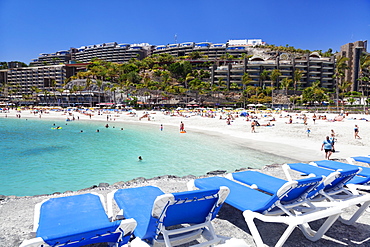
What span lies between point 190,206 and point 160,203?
1.20 ft

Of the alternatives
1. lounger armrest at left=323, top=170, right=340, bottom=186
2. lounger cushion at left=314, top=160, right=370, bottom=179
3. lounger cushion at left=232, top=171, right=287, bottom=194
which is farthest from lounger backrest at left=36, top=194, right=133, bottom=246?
lounger cushion at left=314, top=160, right=370, bottom=179

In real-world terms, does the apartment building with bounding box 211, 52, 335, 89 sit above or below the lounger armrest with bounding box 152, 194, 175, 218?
above

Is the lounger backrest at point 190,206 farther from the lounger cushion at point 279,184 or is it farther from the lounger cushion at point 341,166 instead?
the lounger cushion at point 341,166

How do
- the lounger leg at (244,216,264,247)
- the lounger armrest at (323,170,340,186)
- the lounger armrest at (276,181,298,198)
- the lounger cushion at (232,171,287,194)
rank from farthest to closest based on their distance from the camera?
the lounger cushion at (232,171,287,194)
the lounger armrest at (323,170,340,186)
the lounger armrest at (276,181,298,198)
the lounger leg at (244,216,264,247)

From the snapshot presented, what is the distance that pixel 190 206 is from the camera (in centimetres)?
258

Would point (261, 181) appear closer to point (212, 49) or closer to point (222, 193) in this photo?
point (222, 193)

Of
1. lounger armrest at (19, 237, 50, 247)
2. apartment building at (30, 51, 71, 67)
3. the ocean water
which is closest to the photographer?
lounger armrest at (19, 237, 50, 247)

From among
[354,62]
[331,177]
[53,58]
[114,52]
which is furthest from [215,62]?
[331,177]

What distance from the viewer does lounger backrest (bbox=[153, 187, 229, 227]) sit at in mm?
2424

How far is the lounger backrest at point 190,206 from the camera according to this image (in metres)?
2.42

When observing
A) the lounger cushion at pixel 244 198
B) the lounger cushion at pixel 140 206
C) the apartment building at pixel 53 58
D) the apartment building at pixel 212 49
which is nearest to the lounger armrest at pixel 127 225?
the lounger cushion at pixel 140 206

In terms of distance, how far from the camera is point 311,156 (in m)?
12.7

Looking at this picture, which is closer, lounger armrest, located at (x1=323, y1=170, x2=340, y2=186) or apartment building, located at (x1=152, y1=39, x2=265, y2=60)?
lounger armrest, located at (x1=323, y1=170, x2=340, y2=186)

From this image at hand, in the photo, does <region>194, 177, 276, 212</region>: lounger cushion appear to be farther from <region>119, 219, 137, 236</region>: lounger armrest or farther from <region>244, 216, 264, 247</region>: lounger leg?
<region>119, 219, 137, 236</region>: lounger armrest
